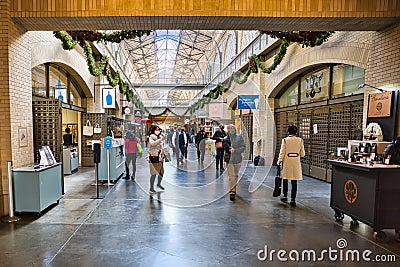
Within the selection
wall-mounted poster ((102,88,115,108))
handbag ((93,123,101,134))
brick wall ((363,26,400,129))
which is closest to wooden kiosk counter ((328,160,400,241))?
brick wall ((363,26,400,129))

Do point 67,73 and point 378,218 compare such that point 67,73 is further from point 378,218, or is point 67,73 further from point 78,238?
point 378,218

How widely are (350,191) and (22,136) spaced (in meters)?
5.80

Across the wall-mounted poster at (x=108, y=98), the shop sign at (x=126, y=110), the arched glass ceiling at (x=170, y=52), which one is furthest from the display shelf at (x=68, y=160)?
the arched glass ceiling at (x=170, y=52)

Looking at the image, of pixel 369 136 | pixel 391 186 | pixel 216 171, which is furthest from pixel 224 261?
pixel 216 171

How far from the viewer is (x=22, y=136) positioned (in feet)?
17.1

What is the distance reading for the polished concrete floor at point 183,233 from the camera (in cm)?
335

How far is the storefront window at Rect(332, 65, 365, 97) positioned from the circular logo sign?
3362 mm

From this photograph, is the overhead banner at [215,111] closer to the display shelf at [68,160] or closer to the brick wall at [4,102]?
the display shelf at [68,160]

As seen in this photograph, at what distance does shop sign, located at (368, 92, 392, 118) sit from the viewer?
5.01 m

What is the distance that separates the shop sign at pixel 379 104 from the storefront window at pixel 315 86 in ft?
9.48

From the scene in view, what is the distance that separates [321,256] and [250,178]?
202 inches

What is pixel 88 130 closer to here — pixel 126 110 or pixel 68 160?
pixel 68 160

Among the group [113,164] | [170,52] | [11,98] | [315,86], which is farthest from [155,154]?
[170,52]

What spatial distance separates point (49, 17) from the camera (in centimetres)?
477
